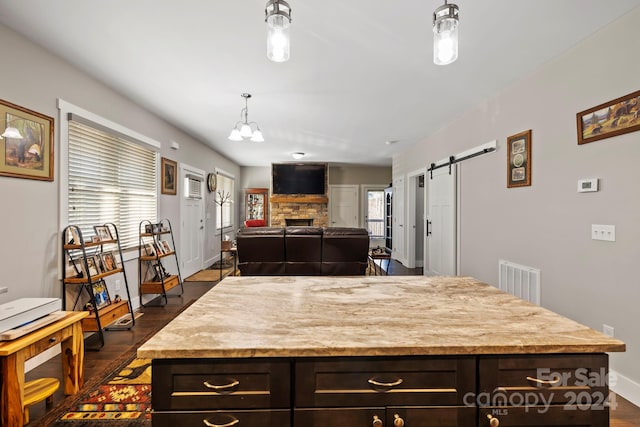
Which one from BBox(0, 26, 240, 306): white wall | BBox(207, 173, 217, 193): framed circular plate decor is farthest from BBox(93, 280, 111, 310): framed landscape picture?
BBox(207, 173, 217, 193): framed circular plate decor

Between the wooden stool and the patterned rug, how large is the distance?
16 cm

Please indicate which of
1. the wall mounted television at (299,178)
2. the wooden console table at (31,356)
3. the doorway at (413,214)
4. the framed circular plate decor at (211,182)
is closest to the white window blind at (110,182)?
the wooden console table at (31,356)

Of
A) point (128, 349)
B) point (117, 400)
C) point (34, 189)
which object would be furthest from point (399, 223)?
point (34, 189)

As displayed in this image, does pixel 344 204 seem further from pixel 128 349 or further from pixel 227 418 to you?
pixel 227 418

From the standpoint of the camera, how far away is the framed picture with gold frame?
7.29 ft

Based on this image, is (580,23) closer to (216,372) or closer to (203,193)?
(216,372)

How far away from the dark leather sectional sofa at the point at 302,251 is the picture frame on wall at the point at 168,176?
1300 millimetres

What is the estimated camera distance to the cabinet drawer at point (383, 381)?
0.93 m

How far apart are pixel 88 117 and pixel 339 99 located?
100 inches

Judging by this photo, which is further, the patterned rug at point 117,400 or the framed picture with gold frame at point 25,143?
the framed picture with gold frame at point 25,143

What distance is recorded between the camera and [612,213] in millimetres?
2215

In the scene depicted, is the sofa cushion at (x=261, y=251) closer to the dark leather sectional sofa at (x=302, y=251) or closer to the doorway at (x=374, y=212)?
the dark leather sectional sofa at (x=302, y=251)

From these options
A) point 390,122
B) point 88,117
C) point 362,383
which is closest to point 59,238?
point 88,117

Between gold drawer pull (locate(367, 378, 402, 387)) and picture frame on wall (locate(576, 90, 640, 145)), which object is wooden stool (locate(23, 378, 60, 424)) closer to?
gold drawer pull (locate(367, 378, 402, 387))
